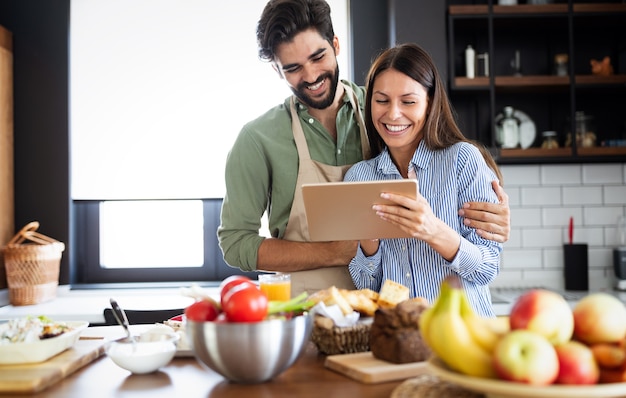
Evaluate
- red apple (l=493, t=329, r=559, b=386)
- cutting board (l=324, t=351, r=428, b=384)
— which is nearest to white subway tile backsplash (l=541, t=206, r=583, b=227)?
cutting board (l=324, t=351, r=428, b=384)

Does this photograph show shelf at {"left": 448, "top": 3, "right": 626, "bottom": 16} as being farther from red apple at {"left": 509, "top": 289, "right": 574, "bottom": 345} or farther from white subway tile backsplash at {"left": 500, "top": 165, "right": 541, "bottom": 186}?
red apple at {"left": 509, "top": 289, "right": 574, "bottom": 345}

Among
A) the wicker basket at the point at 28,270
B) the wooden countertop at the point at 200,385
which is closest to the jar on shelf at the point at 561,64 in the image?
the wooden countertop at the point at 200,385

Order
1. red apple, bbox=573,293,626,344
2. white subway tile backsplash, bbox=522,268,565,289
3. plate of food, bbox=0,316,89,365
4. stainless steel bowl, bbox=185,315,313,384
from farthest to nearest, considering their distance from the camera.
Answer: white subway tile backsplash, bbox=522,268,565,289, plate of food, bbox=0,316,89,365, stainless steel bowl, bbox=185,315,313,384, red apple, bbox=573,293,626,344

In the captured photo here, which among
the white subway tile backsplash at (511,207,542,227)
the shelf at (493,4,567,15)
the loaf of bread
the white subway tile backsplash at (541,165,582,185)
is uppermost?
the shelf at (493,4,567,15)

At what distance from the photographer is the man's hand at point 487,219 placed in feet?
7.23

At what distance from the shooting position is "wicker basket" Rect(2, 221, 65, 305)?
3666mm

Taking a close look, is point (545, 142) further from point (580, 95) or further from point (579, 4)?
point (579, 4)

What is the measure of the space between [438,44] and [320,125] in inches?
58.4

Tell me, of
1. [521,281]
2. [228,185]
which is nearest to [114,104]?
[228,185]

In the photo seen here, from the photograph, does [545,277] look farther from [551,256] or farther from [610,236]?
[610,236]

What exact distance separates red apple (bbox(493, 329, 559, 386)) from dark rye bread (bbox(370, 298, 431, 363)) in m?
0.42

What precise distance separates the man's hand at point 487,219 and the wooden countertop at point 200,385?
0.84 metres

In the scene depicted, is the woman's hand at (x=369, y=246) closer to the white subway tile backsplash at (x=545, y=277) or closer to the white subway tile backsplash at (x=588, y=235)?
the white subway tile backsplash at (x=545, y=277)

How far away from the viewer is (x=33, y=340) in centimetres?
160
